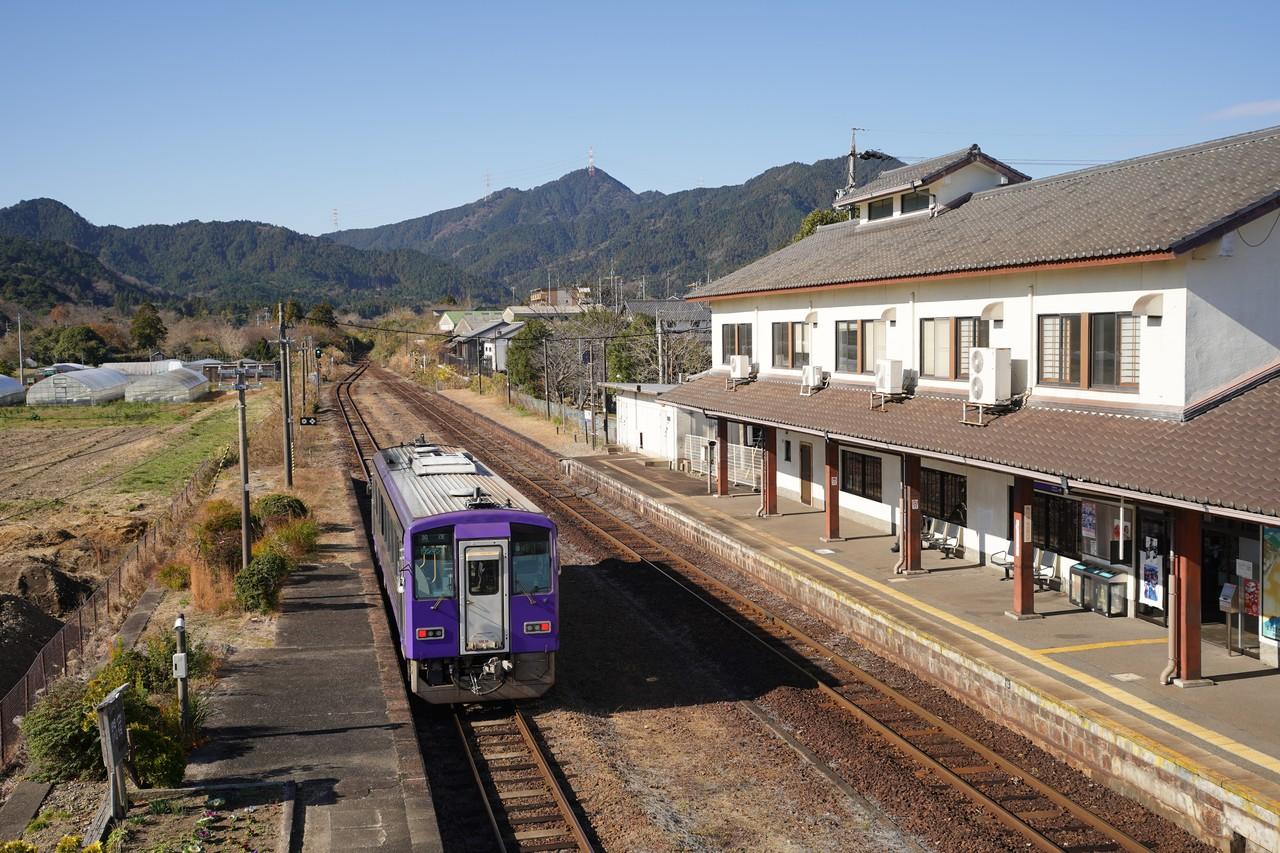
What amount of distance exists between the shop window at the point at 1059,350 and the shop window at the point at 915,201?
25.6 feet

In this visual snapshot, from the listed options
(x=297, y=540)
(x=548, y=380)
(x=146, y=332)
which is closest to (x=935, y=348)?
(x=297, y=540)

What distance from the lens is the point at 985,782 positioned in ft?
34.0

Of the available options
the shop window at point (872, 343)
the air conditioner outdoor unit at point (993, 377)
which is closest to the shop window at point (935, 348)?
the shop window at point (872, 343)

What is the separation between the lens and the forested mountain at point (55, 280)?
450ft

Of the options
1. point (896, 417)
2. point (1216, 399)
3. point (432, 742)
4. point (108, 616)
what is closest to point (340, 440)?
point (108, 616)

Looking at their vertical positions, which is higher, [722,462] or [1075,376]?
[1075,376]

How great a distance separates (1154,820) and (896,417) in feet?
29.9

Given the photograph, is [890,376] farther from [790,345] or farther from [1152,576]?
[1152,576]

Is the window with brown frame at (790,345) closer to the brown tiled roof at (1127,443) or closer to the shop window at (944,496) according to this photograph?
the shop window at (944,496)

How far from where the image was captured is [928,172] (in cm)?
2172

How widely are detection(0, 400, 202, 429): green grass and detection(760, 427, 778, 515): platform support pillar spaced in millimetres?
38658

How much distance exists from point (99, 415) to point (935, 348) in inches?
2030

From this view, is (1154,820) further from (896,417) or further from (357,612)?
(357,612)

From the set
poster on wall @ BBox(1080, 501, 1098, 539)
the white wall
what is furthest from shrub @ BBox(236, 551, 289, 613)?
the white wall
